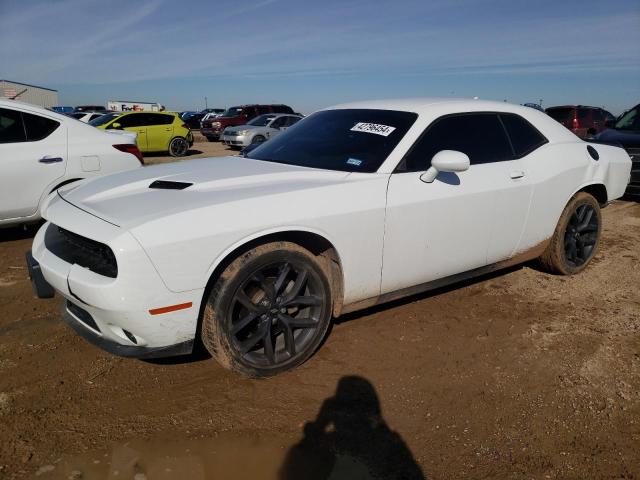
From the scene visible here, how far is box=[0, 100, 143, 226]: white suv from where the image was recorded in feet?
15.8

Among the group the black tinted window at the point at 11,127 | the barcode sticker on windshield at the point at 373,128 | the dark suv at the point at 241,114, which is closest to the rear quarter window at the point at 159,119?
the dark suv at the point at 241,114

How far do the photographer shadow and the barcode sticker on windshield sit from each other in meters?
1.76

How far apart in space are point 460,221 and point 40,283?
105 inches

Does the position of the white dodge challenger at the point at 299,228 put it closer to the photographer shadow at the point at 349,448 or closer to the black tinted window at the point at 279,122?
the photographer shadow at the point at 349,448

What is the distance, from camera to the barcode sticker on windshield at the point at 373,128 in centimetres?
327

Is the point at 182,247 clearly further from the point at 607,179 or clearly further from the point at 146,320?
the point at 607,179

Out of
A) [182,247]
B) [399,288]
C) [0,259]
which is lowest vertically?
[0,259]

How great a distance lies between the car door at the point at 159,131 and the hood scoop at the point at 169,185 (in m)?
13.1

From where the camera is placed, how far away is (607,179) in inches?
176

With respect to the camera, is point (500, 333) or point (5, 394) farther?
point (500, 333)

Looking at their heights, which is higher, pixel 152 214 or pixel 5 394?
pixel 152 214

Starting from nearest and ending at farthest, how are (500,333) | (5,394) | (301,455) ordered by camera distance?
1. (301,455)
2. (5,394)
3. (500,333)

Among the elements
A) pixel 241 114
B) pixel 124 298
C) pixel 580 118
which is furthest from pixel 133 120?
pixel 580 118

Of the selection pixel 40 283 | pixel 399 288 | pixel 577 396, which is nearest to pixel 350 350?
pixel 399 288
